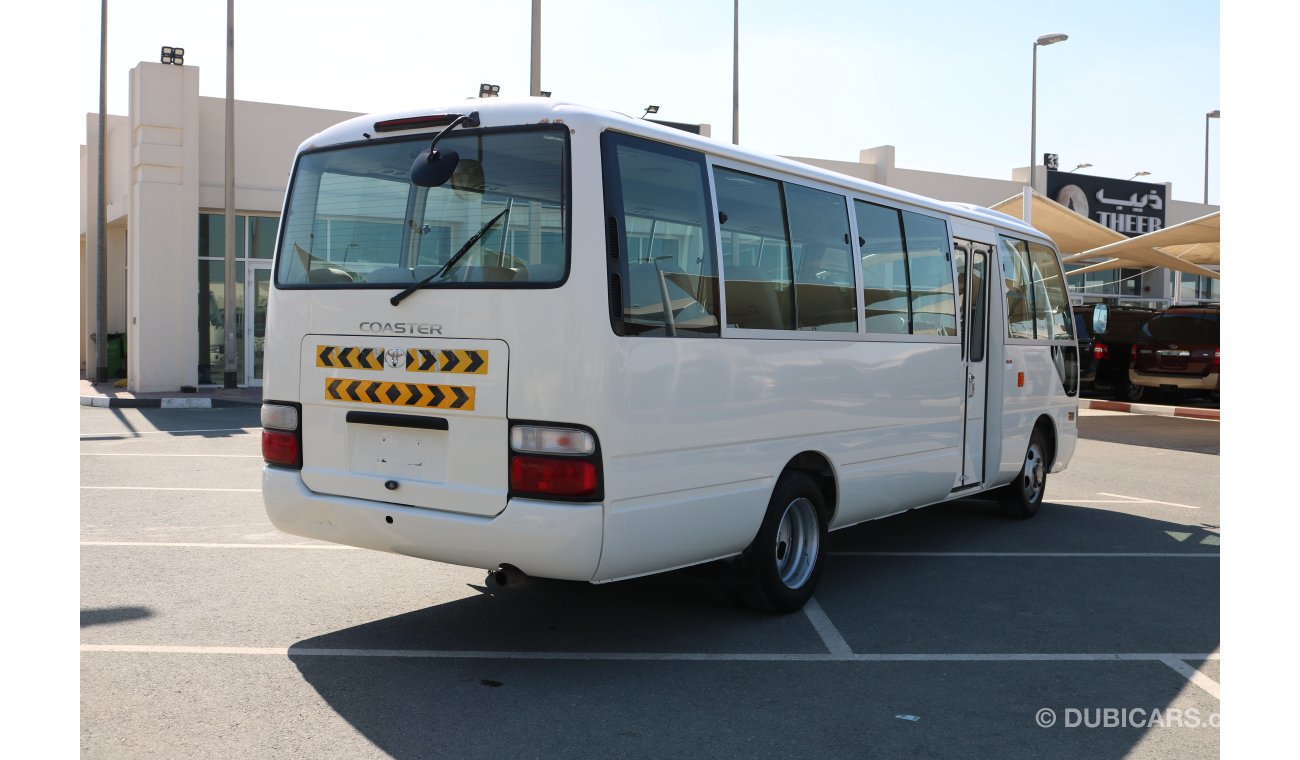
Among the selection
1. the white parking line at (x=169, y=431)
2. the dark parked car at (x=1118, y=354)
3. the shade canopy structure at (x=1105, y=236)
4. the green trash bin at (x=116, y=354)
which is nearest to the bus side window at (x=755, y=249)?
the white parking line at (x=169, y=431)

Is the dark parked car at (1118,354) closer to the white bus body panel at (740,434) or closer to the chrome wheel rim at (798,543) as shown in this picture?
the white bus body panel at (740,434)

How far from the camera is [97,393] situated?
21391 millimetres

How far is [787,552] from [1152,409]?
15.6 metres

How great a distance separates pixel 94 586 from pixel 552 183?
3.65 metres

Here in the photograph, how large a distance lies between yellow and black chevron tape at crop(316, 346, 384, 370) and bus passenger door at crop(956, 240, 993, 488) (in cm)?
443

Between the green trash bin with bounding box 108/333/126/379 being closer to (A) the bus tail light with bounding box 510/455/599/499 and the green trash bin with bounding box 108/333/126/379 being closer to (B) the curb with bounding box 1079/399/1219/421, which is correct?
(B) the curb with bounding box 1079/399/1219/421

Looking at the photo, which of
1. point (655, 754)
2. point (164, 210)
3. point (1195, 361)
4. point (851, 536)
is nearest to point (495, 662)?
point (655, 754)

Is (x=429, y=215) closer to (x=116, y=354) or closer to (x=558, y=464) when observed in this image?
(x=558, y=464)

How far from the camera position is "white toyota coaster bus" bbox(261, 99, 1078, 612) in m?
4.91

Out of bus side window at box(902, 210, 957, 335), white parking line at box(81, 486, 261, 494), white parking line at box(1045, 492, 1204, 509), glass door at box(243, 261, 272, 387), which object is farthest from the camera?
glass door at box(243, 261, 272, 387)

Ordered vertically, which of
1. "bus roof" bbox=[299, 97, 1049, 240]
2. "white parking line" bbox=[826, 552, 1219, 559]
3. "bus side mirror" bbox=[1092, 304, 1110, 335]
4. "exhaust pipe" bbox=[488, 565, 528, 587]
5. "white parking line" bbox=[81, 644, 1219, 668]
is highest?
"bus roof" bbox=[299, 97, 1049, 240]

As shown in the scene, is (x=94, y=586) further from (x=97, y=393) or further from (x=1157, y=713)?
(x=97, y=393)

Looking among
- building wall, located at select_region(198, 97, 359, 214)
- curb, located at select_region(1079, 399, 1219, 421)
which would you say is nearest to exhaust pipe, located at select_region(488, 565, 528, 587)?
curb, located at select_region(1079, 399, 1219, 421)

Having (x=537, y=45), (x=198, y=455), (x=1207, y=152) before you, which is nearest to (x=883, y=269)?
(x=198, y=455)
